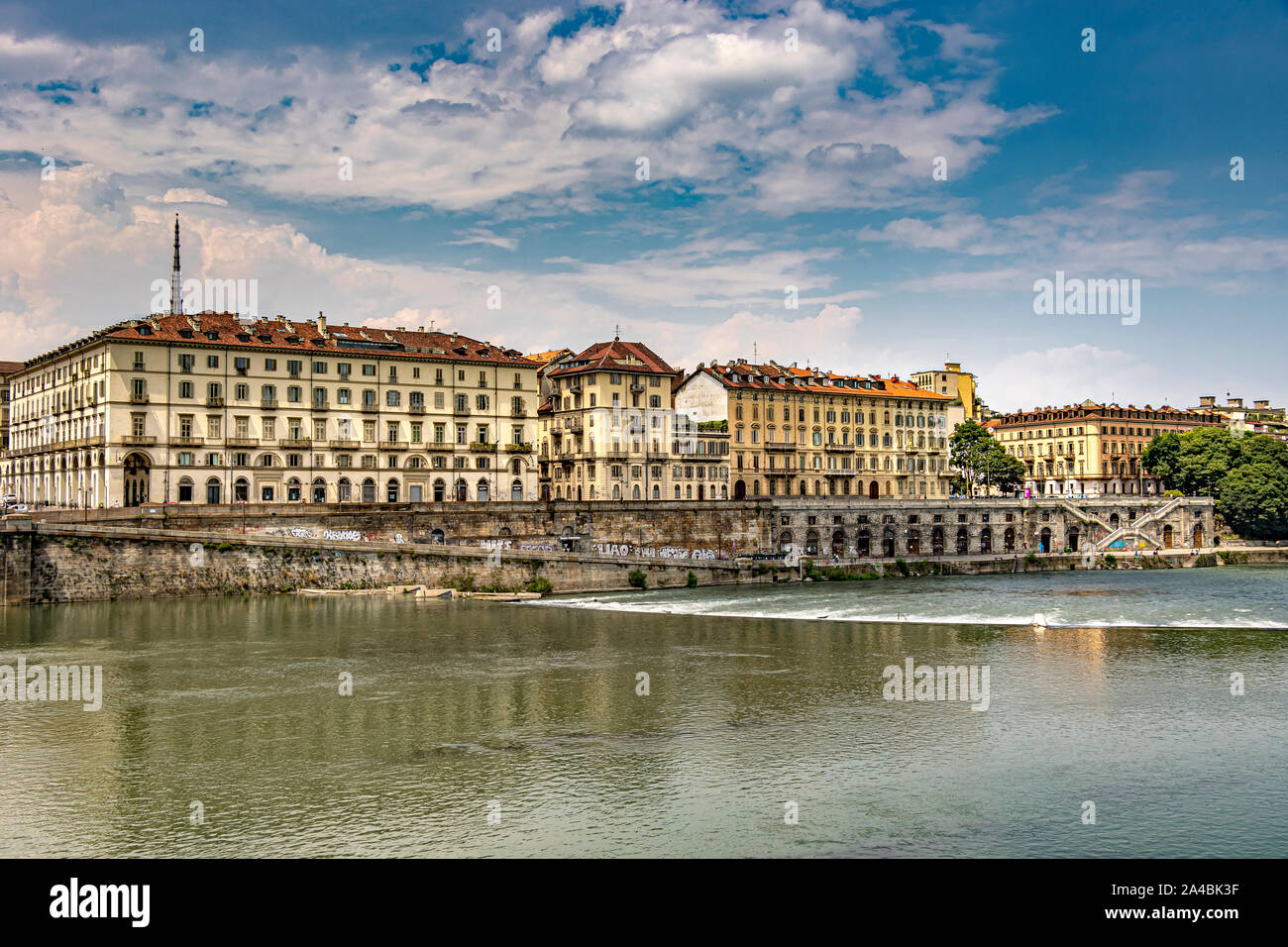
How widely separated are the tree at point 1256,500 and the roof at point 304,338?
245ft

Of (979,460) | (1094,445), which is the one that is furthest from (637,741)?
(1094,445)

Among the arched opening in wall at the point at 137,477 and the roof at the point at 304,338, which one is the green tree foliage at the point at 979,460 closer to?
the roof at the point at 304,338

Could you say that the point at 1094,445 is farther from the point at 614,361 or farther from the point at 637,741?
the point at 637,741

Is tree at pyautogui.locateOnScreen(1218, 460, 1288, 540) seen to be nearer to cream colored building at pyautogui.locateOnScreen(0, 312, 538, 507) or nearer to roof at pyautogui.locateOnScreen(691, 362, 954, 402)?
roof at pyautogui.locateOnScreen(691, 362, 954, 402)

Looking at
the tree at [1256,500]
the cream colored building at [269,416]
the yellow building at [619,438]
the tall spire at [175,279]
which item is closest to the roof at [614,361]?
the yellow building at [619,438]

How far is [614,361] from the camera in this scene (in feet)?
283

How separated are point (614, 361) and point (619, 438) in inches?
271

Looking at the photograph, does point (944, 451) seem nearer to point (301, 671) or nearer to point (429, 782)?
point (301, 671)

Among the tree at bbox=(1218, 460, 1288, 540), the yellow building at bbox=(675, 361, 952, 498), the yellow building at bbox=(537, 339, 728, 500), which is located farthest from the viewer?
the tree at bbox=(1218, 460, 1288, 540)

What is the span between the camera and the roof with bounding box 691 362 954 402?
94188 mm

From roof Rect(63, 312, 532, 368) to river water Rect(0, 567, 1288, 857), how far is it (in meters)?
23.2

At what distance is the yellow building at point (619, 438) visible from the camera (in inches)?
3305

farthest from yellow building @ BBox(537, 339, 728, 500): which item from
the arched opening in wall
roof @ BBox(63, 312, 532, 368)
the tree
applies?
the tree
